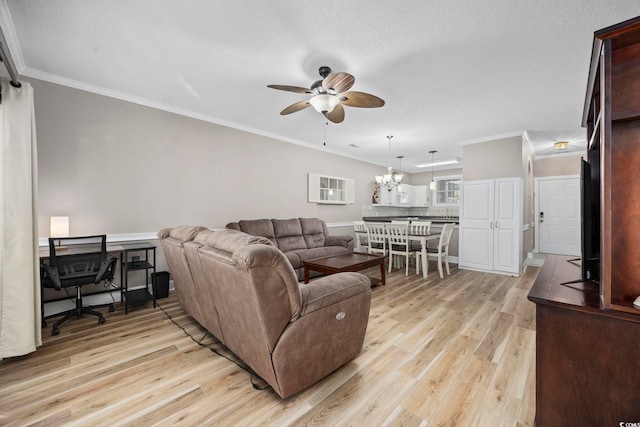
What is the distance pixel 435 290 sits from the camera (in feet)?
12.5

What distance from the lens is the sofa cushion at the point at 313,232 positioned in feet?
16.7

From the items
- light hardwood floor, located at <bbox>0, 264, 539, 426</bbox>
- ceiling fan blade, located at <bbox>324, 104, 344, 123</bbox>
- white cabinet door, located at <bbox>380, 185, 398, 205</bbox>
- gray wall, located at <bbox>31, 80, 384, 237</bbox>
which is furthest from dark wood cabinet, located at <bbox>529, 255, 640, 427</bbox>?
white cabinet door, located at <bbox>380, 185, 398, 205</bbox>

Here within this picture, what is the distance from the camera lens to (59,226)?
2.80m

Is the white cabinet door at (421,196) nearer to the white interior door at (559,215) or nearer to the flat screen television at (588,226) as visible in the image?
the white interior door at (559,215)

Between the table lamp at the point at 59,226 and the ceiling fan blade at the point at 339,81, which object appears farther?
Answer: the table lamp at the point at 59,226

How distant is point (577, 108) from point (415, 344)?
4010mm

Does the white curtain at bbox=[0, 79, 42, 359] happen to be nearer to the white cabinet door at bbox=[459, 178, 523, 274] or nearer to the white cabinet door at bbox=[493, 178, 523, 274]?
the white cabinet door at bbox=[459, 178, 523, 274]

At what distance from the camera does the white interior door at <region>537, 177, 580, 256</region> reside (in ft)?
20.5

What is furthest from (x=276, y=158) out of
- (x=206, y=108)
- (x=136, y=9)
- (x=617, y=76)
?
(x=617, y=76)

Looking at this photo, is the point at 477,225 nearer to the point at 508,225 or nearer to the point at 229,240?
the point at 508,225

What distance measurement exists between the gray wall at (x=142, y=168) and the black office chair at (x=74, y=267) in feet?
1.75

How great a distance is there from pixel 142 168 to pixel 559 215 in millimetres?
8895

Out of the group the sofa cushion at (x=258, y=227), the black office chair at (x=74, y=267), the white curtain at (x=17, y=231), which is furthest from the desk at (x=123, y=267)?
the sofa cushion at (x=258, y=227)

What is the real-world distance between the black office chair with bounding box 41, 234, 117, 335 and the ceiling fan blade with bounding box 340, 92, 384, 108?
286cm
